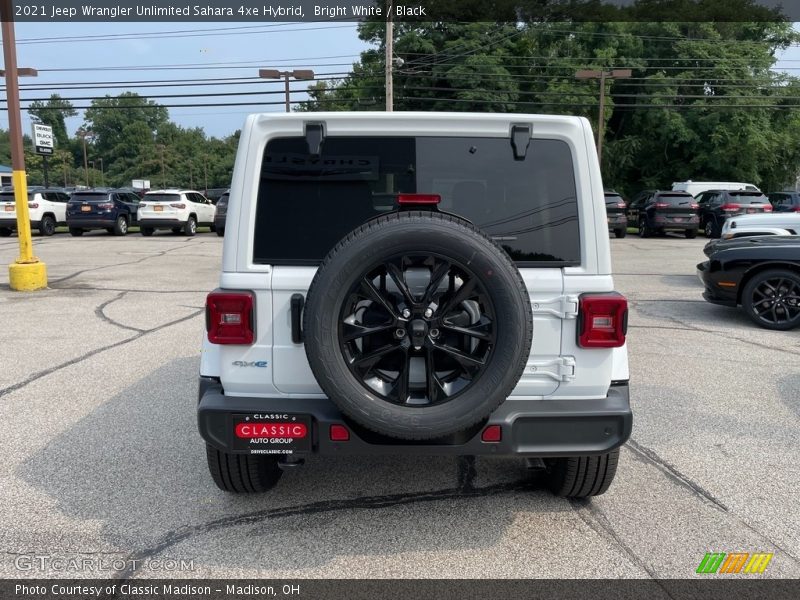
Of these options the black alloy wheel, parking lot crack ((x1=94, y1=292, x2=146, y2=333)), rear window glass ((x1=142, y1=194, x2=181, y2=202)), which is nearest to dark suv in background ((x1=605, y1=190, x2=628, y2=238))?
rear window glass ((x1=142, y1=194, x2=181, y2=202))

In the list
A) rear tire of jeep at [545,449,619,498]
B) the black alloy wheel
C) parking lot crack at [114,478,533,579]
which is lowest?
parking lot crack at [114,478,533,579]

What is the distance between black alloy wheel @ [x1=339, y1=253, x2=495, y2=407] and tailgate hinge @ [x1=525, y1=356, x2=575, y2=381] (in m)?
0.34

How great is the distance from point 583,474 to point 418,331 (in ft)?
4.54

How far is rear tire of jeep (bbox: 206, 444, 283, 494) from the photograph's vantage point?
3365mm

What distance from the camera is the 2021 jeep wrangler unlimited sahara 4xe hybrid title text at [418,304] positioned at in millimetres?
2721

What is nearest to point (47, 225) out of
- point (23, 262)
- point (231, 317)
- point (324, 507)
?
point (23, 262)

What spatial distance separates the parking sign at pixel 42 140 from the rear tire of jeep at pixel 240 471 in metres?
33.6

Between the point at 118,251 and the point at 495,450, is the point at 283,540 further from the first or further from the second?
the point at 118,251

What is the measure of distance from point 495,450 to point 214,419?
1283 millimetres

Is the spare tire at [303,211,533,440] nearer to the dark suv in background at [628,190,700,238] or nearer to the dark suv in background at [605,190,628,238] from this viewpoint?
the dark suv in background at [605,190,628,238]

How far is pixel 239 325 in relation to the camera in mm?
2959

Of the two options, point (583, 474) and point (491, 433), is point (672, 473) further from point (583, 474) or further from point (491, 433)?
point (491, 433)

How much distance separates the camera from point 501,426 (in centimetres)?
290

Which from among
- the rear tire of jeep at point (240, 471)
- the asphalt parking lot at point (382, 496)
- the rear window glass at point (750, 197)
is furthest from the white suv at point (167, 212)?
the rear tire of jeep at point (240, 471)
